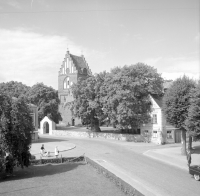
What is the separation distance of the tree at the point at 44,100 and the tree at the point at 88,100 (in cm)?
1998

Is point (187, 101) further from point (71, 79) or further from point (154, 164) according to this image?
point (71, 79)

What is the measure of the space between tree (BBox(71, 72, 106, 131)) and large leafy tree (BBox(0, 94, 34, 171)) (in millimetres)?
28302

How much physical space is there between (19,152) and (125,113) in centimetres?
2425

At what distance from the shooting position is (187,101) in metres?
29.2

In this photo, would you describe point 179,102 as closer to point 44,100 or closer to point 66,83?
point 44,100

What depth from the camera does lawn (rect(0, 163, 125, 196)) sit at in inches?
601

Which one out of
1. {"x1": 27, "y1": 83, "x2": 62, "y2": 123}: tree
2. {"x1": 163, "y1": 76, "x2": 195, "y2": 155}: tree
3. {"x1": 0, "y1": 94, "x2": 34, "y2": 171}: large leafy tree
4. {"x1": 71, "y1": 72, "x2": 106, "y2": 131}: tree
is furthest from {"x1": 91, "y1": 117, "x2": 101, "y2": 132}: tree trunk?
{"x1": 0, "y1": 94, "x2": 34, "y2": 171}: large leafy tree

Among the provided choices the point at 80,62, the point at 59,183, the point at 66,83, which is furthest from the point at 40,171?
the point at 80,62

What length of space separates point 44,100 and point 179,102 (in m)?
50.0

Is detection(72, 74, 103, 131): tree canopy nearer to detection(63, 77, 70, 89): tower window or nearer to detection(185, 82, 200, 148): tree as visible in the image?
detection(185, 82, 200, 148): tree

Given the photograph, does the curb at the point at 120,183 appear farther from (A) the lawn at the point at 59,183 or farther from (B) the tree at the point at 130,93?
(B) the tree at the point at 130,93

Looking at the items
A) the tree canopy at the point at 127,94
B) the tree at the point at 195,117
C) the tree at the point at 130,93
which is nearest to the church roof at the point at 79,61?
the tree canopy at the point at 127,94

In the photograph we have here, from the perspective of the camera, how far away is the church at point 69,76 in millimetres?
Result: 81000

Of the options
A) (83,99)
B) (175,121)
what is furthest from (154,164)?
(83,99)
